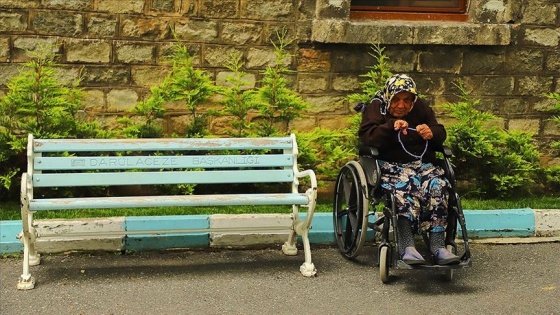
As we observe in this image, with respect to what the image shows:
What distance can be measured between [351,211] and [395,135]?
27.1 inches

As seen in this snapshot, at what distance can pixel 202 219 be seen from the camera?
226 inches

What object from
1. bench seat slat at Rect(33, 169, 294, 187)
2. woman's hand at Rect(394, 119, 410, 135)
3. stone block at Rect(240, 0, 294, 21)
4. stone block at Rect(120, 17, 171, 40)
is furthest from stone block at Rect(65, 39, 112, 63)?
woman's hand at Rect(394, 119, 410, 135)

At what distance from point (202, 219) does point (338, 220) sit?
1036 mm

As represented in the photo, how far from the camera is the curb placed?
5.49m

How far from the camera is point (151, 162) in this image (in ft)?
17.4

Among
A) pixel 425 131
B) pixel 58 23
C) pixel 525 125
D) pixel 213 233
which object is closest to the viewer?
pixel 425 131

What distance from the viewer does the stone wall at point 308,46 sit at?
22.5 feet

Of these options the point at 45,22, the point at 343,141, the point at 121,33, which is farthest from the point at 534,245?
the point at 45,22

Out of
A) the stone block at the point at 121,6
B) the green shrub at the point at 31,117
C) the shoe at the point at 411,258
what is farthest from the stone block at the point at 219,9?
the shoe at the point at 411,258

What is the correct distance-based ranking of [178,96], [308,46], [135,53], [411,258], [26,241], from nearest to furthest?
[411,258]
[26,241]
[178,96]
[135,53]
[308,46]

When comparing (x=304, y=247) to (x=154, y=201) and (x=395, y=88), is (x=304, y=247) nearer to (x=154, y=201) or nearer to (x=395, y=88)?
(x=154, y=201)

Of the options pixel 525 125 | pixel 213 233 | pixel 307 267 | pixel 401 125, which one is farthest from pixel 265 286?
pixel 525 125

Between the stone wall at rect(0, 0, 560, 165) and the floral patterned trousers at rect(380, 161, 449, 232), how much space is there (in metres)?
2.43

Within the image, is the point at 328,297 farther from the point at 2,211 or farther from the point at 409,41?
the point at 409,41
